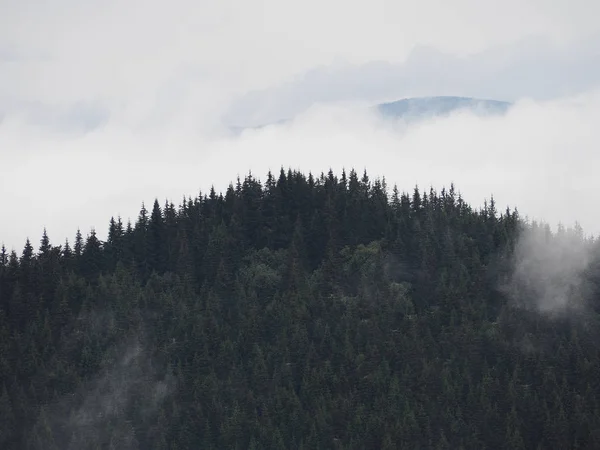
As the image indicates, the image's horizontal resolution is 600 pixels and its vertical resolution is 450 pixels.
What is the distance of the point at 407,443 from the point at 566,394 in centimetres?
2833

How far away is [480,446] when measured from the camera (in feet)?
628

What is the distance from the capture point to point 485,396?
645 ft

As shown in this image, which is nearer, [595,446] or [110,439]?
[595,446]

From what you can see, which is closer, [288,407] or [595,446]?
[595,446]

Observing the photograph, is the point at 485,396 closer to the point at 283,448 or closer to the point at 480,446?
the point at 480,446

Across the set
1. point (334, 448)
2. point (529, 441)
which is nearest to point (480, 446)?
point (529, 441)

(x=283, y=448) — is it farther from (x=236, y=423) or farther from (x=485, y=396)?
(x=485, y=396)

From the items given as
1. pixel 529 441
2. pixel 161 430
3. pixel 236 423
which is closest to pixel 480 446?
pixel 529 441

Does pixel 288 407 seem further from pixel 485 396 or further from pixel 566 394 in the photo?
pixel 566 394

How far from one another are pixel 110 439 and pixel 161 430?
8.40m

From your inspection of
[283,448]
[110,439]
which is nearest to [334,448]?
[283,448]

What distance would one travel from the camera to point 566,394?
19762cm

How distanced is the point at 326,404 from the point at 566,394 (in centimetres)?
3868

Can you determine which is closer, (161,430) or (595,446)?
(595,446)
